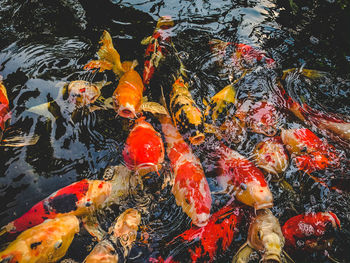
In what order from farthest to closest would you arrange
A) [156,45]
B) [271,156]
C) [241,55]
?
[241,55]
[156,45]
[271,156]

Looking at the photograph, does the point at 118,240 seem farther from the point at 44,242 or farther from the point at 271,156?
the point at 271,156

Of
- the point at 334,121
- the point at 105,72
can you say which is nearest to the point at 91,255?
the point at 105,72

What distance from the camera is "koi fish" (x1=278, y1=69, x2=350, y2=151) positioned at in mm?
3000

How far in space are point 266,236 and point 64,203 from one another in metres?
2.04

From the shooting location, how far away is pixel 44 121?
300 centimetres

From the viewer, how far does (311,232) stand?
2.28 m

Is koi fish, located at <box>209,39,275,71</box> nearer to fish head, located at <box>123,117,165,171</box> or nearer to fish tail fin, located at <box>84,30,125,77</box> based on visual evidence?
fish tail fin, located at <box>84,30,125,77</box>

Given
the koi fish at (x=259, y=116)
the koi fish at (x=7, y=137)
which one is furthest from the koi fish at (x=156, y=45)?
the koi fish at (x=7, y=137)

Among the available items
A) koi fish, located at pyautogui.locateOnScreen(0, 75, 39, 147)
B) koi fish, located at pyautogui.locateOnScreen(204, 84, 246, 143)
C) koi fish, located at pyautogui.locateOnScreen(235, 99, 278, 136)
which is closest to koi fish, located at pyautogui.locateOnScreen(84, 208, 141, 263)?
koi fish, located at pyautogui.locateOnScreen(204, 84, 246, 143)

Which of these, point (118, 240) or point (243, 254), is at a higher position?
point (118, 240)

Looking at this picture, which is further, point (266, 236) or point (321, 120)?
point (321, 120)

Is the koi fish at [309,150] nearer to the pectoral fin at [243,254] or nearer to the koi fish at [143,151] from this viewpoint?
the pectoral fin at [243,254]

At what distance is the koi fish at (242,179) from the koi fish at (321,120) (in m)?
1.19

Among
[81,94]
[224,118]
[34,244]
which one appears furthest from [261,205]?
[81,94]
